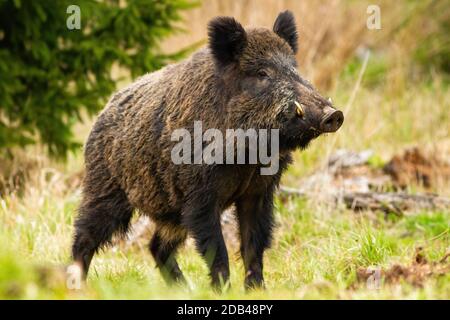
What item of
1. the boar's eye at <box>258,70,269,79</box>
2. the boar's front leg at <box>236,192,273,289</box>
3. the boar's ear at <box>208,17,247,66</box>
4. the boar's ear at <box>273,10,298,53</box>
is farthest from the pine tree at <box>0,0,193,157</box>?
the boar's eye at <box>258,70,269,79</box>

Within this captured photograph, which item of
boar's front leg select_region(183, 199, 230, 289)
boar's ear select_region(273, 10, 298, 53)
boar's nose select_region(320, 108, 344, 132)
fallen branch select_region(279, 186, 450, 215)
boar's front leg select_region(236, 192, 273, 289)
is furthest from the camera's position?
fallen branch select_region(279, 186, 450, 215)

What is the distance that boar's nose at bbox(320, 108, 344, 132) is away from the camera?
4.56 m

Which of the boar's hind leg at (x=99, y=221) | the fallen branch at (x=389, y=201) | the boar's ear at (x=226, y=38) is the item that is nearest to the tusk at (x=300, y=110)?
the boar's ear at (x=226, y=38)

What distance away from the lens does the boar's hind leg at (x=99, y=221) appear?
232 inches

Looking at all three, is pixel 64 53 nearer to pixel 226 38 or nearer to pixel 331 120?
pixel 226 38

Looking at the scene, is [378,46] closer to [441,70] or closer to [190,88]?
[441,70]

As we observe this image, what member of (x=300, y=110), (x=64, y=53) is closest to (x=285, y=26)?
(x=300, y=110)

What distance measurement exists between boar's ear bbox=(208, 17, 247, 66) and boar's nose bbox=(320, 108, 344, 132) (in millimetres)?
822

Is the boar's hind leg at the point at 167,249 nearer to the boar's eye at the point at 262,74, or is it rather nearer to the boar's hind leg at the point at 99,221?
the boar's hind leg at the point at 99,221

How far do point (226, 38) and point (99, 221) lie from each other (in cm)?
175

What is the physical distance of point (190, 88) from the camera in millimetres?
5281

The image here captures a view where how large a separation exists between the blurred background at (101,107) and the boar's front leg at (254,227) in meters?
0.27

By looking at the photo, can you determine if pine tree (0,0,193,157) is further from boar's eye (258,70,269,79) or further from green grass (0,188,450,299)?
boar's eye (258,70,269,79)
